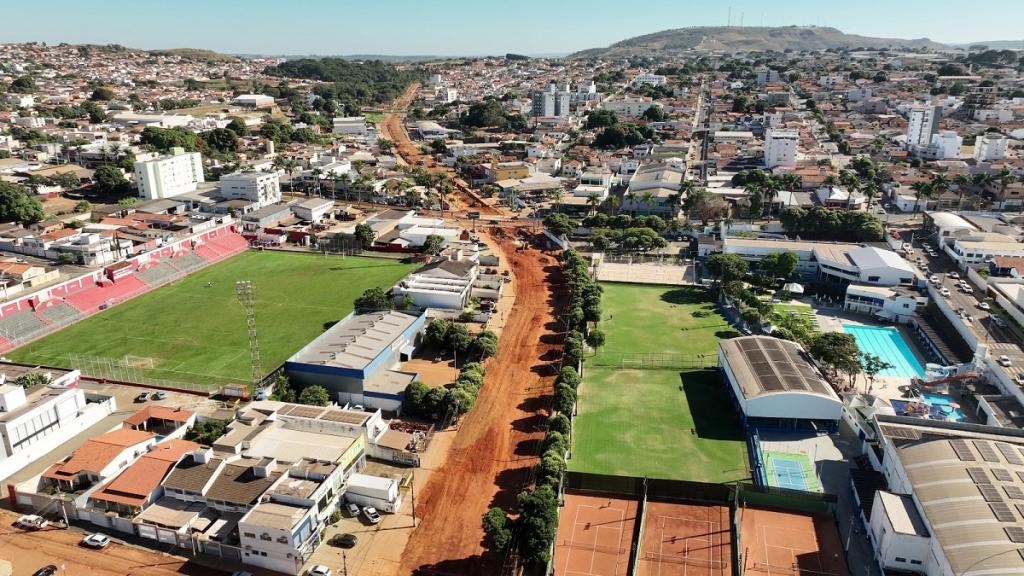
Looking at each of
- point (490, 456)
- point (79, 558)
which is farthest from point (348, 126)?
point (79, 558)

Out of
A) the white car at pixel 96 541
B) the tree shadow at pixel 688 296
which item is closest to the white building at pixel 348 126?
the tree shadow at pixel 688 296

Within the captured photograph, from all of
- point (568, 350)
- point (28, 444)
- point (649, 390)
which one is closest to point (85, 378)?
point (28, 444)

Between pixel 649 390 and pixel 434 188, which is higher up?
pixel 434 188

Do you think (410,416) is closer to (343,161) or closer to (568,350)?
(568,350)

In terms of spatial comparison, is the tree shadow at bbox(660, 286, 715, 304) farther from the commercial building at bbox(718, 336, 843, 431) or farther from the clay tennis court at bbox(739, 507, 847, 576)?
the clay tennis court at bbox(739, 507, 847, 576)

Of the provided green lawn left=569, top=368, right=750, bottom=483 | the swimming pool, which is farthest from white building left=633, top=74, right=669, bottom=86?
green lawn left=569, top=368, right=750, bottom=483
